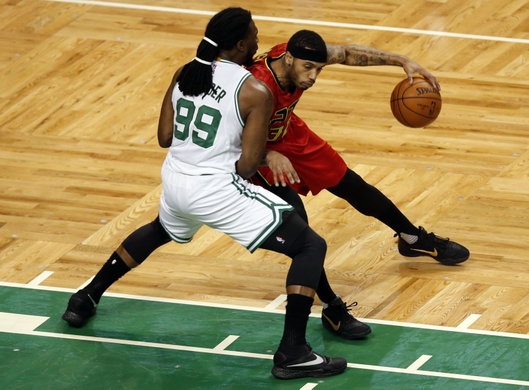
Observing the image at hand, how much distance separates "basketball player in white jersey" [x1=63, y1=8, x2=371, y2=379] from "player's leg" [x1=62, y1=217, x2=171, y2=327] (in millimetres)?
411

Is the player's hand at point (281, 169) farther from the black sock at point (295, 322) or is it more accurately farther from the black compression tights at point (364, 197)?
the black compression tights at point (364, 197)

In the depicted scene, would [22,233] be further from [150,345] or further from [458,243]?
[458,243]

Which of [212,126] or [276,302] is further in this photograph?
[276,302]

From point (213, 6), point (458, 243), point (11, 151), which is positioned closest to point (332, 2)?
point (213, 6)

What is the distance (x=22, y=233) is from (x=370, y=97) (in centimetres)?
292

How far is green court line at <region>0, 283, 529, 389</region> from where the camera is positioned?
5.38m

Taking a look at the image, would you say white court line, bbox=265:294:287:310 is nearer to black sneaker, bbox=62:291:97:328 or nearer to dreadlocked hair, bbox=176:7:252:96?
black sneaker, bbox=62:291:97:328

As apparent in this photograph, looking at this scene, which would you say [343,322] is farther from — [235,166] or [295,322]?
[235,166]

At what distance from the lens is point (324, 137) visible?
8.08 m

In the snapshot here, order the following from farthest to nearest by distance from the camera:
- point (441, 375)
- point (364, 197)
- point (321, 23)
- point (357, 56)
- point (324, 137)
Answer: point (321, 23)
point (324, 137)
point (364, 197)
point (357, 56)
point (441, 375)

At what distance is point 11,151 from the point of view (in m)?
7.96

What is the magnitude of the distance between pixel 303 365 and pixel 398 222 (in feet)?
4.34

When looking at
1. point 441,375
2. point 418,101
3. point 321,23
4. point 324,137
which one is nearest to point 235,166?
point 441,375

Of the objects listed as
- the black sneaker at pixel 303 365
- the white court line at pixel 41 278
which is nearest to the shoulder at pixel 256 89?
the black sneaker at pixel 303 365
